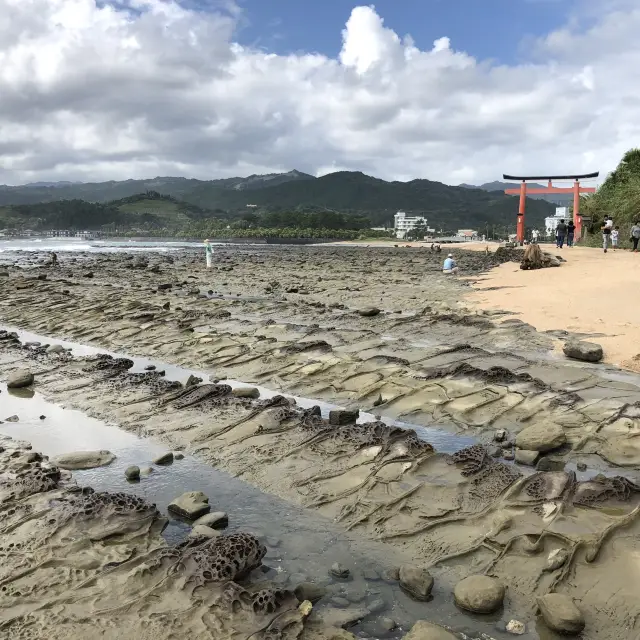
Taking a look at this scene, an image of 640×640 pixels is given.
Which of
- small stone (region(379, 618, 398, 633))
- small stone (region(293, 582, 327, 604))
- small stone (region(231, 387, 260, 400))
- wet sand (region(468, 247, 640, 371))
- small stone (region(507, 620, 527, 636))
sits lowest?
small stone (region(379, 618, 398, 633))

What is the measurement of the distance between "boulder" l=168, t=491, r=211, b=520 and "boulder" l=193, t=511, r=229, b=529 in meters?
0.09

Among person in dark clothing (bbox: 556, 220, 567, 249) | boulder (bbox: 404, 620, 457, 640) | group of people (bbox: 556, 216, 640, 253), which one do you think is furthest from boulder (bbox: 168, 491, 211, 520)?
Answer: person in dark clothing (bbox: 556, 220, 567, 249)

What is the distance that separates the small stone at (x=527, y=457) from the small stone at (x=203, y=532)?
143 inches

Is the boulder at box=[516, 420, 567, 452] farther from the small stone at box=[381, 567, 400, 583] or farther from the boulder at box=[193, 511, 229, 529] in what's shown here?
the boulder at box=[193, 511, 229, 529]

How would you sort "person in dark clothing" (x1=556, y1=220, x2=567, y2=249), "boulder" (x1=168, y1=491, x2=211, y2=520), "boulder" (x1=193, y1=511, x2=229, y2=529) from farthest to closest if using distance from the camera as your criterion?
1. "person in dark clothing" (x1=556, y1=220, x2=567, y2=249)
2. "boulder" (x1=168, y1=491, x2=211, y2=520)
3. "boulder" (x1=193, y1=511, x2=229, y2=529)

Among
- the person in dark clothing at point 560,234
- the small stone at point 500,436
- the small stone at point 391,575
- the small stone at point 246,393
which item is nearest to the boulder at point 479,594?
the small stone at point 391,575

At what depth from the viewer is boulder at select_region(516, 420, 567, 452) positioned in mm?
6699

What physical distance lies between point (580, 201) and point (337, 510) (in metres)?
59.1

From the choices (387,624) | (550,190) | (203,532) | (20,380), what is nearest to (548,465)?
(387,624)

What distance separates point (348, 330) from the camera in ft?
44.7

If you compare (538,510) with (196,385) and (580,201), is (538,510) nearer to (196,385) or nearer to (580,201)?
(196,385)

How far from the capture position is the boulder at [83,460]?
6.72 m

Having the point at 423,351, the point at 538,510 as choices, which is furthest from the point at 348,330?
the point at 538,510

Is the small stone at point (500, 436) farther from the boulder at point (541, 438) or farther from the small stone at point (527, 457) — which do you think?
the small stone at point (527, 457)
